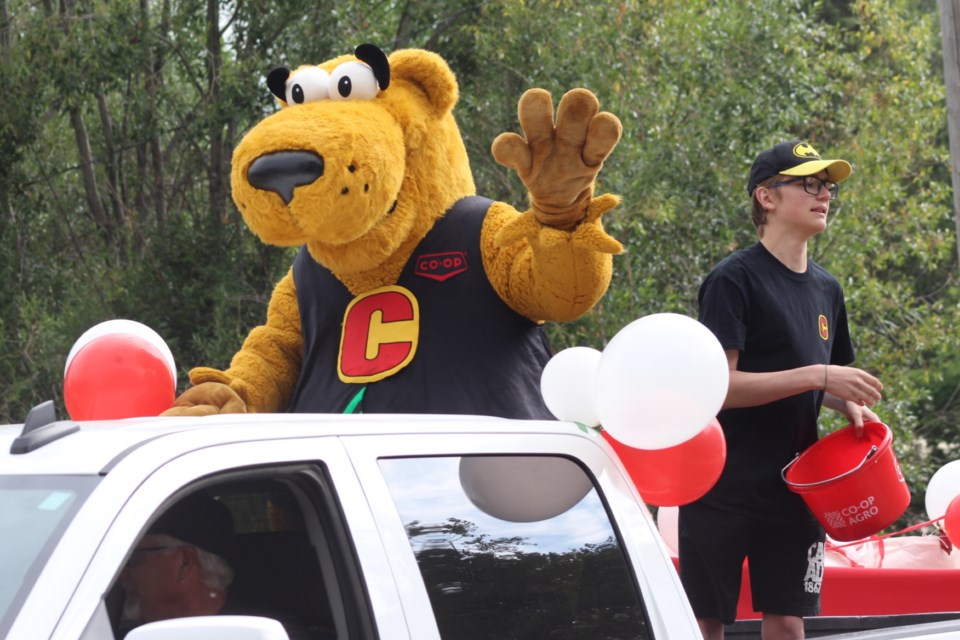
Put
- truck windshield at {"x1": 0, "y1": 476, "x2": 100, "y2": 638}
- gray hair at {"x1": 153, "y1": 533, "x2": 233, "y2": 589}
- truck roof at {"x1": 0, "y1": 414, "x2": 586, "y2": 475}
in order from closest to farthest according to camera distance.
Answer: truck windshield at {"x1": 0, "y1": 476, "x2": 100, "y2": 638} < truck roof at {"x1": 0, "y1": 414, "x2": 586, "y2": 475} < gray hair at {"x1": 153, "y1": 533, "x2": 233, "y2": 589}

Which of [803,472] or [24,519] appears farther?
[803,472]

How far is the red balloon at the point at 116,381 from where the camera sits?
358cm

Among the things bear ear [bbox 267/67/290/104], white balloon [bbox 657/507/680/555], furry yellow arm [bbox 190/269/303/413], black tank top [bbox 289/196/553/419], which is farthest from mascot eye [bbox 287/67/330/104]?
white balloon [bbox 657/507/680/555]

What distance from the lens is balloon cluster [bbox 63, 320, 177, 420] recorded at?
3584 millimetres

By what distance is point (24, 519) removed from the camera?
1905mm

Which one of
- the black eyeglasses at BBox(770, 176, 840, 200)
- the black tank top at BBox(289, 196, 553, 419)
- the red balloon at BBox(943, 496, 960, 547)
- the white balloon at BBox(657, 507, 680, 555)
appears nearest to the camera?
the black tank top at BBox(289, 196, 553, 419)

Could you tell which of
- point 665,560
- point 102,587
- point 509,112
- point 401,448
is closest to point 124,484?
point 102,587

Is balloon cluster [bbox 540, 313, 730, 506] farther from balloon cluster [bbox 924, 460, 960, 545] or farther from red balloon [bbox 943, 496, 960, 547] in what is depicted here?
balloon cluster [bbox 924, 460, 960, 545]

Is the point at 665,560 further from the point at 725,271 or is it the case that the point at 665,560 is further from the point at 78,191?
the point at 78,191

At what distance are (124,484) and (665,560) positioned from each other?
1.18 meters

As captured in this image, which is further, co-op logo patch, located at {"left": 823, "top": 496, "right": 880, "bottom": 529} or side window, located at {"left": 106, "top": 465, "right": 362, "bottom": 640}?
co-op logo patch, located at {"left": 823, "top": 496, "right": 880, "bottom": 529}

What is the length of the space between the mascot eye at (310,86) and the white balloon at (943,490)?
2892 millimetres

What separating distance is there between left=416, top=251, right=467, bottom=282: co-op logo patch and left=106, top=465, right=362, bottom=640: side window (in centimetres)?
166

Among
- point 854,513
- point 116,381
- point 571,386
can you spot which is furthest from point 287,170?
point 854,513
